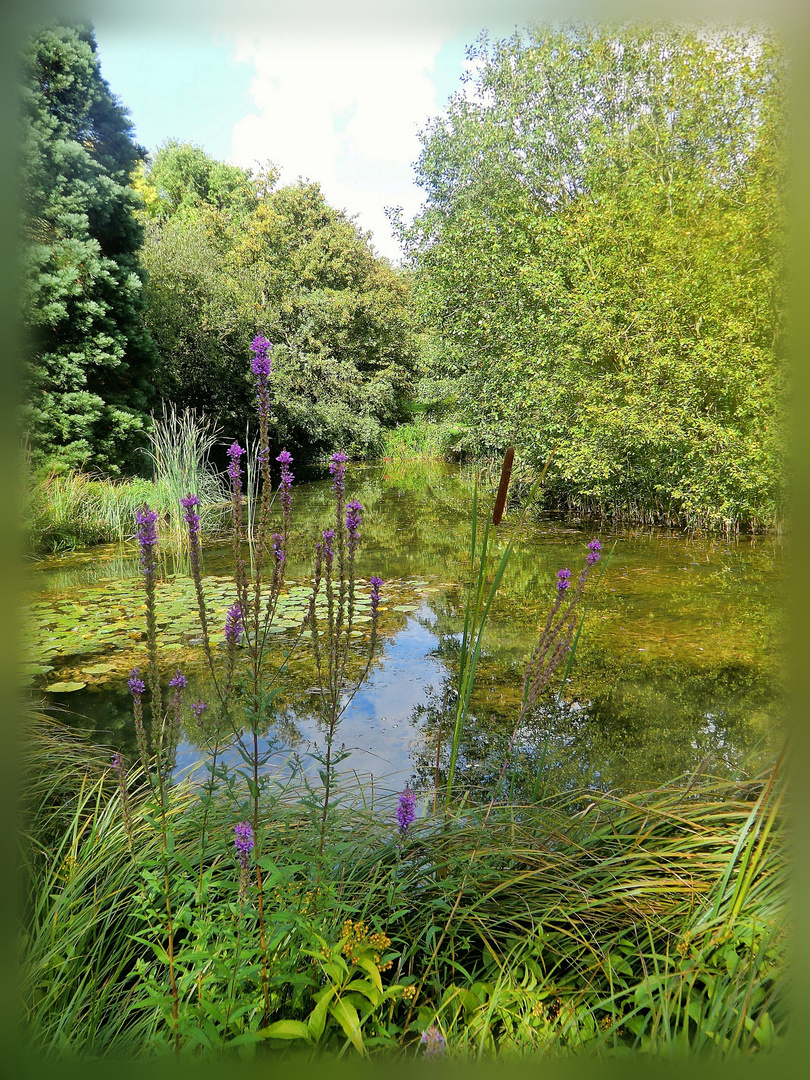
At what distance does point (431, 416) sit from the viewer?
19344 millimetres

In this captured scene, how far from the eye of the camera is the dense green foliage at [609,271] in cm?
670

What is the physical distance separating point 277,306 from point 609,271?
10219 millimetres

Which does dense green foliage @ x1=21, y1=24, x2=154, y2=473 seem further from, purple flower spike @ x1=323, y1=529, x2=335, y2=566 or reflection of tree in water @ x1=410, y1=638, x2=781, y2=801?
purple flower spike @ x1=323, y1=529, x2=335, y2=566

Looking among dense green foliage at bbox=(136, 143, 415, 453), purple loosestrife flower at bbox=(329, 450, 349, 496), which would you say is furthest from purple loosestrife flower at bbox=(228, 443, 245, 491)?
dense green foliage at bbox=(136, 143, 415, 453)

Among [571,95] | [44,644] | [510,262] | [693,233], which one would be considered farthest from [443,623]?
[571,95]

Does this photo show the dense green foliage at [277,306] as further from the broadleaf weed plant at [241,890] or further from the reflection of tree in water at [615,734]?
the broadleaf weed plant at [241,890]

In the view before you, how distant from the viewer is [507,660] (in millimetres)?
4312

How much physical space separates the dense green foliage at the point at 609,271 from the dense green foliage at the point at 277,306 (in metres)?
5.43

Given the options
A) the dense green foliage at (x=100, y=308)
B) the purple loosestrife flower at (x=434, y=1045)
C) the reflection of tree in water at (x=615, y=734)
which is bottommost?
the reflection of tree in water at (x=615, y=734)

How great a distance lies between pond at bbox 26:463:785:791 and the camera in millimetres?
3021

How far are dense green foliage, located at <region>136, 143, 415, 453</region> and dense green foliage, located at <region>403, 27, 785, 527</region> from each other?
543 centimetres

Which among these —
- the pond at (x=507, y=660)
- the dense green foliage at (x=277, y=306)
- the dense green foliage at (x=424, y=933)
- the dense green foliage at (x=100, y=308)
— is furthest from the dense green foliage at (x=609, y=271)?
the dense green foliage at (x=277, y=306)

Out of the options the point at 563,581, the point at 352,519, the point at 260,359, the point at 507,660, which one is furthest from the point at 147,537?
the point at 507,660

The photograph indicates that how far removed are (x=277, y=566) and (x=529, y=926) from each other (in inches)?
46.1
